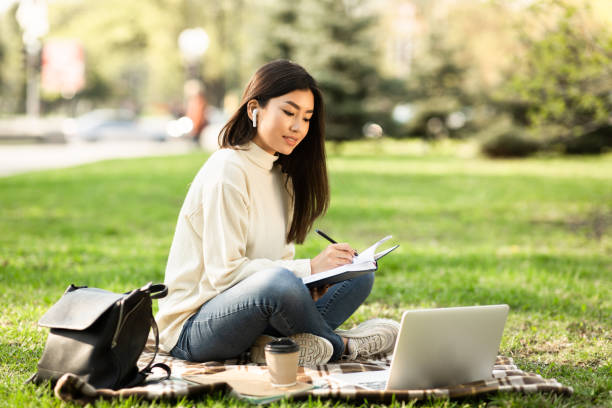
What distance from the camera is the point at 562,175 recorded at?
15383mm

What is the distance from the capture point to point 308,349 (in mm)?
3312

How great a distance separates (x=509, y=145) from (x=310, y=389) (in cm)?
1919

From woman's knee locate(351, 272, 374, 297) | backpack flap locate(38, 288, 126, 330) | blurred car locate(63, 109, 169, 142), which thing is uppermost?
backpack flap locate(38, 288, 126, 330)

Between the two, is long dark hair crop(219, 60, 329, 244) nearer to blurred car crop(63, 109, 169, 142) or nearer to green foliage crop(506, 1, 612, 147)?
green foliage crop(506, 1, 612, 147)

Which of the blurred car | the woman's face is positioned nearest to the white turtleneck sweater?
the woman's face

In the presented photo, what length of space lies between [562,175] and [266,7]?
11.8 m

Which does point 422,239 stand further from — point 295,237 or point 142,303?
point 142,303

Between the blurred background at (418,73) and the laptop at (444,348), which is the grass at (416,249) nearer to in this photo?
the laptop at (444,348)

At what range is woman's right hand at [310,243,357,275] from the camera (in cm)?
321

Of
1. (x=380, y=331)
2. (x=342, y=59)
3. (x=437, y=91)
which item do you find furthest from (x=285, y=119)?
(x=437, y=91)

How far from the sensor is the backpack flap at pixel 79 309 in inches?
→ 107

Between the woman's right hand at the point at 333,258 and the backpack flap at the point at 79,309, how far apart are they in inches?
35.3

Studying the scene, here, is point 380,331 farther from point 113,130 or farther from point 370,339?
point 113,130

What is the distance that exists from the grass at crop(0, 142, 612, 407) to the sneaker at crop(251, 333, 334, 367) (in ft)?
1.55
